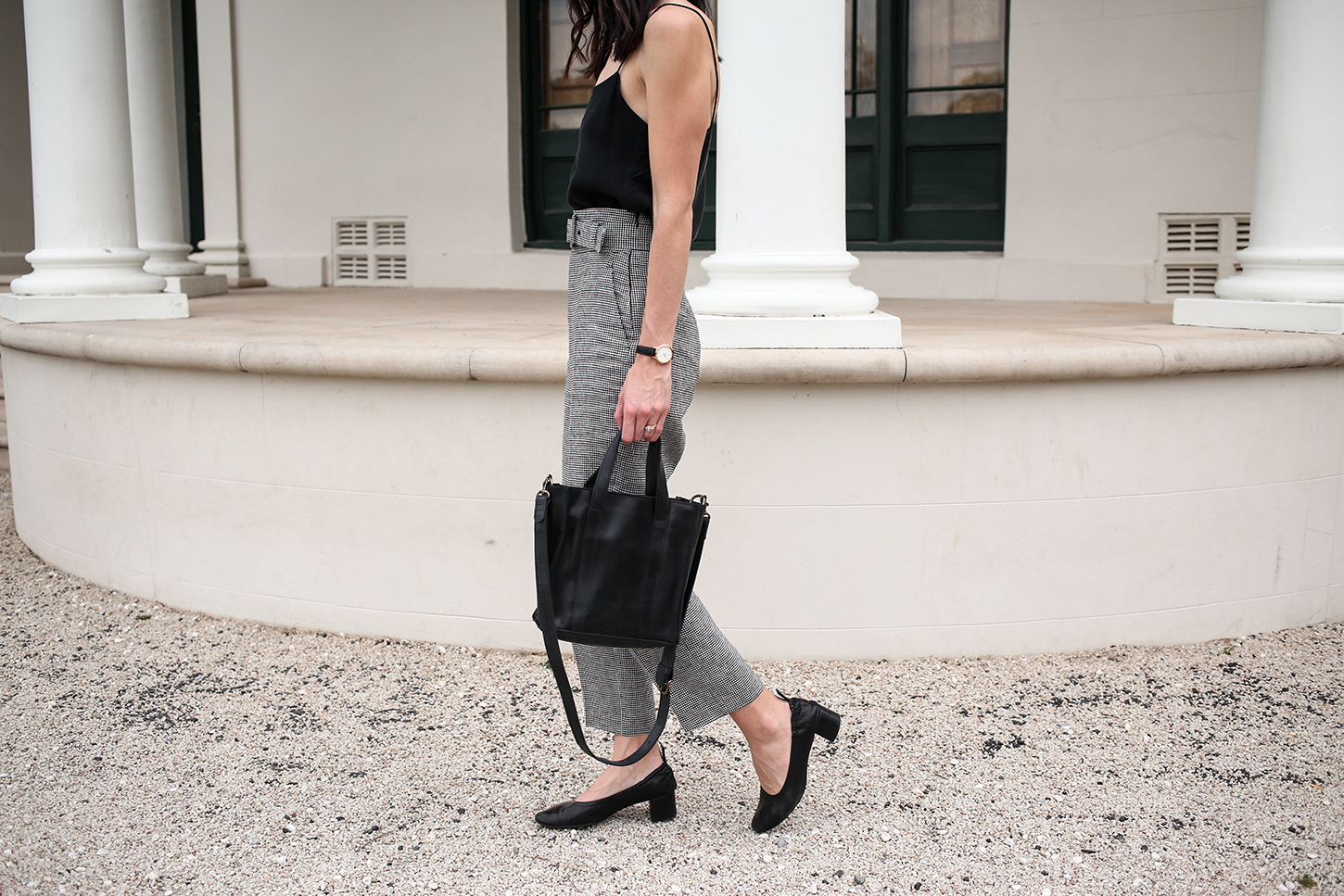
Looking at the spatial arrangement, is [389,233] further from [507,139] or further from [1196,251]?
[1196,251]

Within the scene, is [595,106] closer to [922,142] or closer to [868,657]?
[868,657]

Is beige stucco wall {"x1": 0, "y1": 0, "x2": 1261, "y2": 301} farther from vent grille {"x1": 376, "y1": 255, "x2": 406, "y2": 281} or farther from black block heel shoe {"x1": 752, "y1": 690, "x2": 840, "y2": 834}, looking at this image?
black block heel shoe {"x1": 752, "y1": 690, "x2": 840, "y2": 834}

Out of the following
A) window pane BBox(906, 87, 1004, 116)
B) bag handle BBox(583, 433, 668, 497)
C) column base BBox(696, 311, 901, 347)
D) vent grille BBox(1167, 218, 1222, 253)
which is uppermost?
window pane BBox(906, 87, 1004, 116)

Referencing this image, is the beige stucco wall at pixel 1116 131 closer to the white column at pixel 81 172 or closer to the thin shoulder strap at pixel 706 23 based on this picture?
the white column at pixel 81 172

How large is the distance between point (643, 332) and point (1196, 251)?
223 inches

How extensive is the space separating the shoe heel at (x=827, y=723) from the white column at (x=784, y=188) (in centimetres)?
145

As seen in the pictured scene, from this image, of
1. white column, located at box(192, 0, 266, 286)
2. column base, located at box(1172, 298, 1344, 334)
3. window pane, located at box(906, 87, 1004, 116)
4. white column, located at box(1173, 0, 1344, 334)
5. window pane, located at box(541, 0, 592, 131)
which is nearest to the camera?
column base, located at box(1172, 298, 1344, 334)

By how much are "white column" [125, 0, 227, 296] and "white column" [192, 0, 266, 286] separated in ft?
3.66

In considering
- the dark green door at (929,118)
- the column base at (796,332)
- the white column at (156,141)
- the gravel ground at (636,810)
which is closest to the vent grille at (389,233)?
the white column at (156,141)

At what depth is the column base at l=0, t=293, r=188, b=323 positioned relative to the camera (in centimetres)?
515

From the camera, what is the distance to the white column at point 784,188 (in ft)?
12.3

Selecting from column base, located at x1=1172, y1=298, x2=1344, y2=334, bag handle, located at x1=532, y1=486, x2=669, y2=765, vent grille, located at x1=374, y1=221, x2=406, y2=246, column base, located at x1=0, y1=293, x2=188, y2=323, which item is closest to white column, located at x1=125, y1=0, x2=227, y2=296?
vent grille, located at x1=374, y1=221, x2=406, y2=246

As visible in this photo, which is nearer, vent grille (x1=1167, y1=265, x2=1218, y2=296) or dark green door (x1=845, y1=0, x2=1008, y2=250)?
vent grille (x1=1167, y1=265, x2=1218, y2=296)

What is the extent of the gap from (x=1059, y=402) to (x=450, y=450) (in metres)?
1.91
